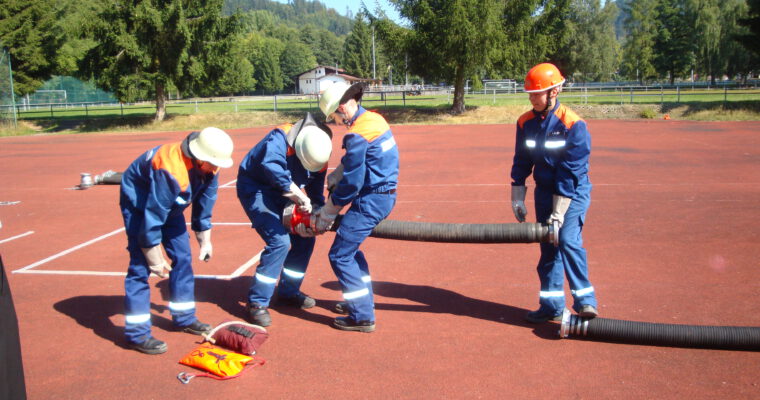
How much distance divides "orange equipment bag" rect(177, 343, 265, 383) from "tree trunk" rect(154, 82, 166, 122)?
3317 centimetres

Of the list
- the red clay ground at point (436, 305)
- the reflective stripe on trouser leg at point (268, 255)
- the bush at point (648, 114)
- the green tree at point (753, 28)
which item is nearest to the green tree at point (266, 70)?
the bush at point (648, 114)

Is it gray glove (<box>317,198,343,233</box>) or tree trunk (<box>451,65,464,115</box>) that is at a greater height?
tree trunk (<box>451,65,464,115</box>)

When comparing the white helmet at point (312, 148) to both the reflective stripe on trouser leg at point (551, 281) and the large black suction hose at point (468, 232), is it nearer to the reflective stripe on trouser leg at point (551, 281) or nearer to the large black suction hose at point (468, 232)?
the large black suction hose at point (468, 232)

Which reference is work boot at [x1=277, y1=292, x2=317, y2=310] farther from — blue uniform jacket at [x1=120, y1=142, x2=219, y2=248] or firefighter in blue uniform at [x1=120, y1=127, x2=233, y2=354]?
blue uniform jacket at [x1=120, y1=142, x2=219, y2=248]

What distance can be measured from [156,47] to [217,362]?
33.4 meters

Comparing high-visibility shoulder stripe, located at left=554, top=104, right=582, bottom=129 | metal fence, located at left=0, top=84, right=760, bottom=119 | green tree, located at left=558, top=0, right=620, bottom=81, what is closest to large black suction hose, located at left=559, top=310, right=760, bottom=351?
high-visibility shoulder stripe, located at left=554, top=104, right=582, bottom=129

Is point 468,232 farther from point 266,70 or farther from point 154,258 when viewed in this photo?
point 266,70

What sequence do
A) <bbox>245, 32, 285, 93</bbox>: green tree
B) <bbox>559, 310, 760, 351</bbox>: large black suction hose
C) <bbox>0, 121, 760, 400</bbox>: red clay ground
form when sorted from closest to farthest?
<bbox>0, 121, 760, 400</bbox>: red clay ground
<bbox>559, 310, 760, 351</bbox>: large black suction hose
<bbox>245, 32, 285, 93</bbox>: green tree

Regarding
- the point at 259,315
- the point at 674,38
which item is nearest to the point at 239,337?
the point at 259,315

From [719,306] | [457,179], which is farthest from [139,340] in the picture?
[457,179]

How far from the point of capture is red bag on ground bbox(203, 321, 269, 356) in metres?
4.91

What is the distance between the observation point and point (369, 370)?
4.68 m

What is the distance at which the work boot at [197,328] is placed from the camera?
541 cm

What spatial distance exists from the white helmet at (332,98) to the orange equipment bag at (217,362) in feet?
7.36
